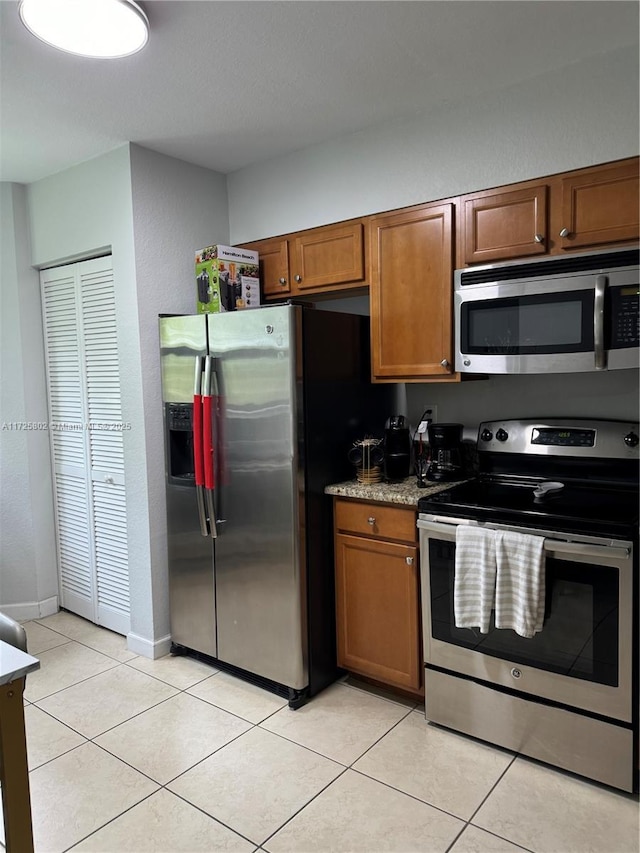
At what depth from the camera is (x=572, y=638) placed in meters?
2.06

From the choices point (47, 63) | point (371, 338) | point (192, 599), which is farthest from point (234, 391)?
point (47, 63)

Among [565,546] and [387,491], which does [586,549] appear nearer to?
[565,546]

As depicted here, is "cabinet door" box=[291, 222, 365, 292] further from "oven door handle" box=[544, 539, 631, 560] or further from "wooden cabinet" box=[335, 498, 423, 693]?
"oven door handle" box=[544, 539, 631, 560]

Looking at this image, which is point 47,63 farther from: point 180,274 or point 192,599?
point 192,599

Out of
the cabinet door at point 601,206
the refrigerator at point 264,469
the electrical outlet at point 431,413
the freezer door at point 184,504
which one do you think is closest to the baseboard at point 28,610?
the freezer door at point 184,504

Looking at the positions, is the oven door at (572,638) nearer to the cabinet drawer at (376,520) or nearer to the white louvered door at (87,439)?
the cabinet drawer at (376,520)

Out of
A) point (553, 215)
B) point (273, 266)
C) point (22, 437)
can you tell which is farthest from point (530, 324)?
point (22, 437)

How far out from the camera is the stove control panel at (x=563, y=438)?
2408 millimetres

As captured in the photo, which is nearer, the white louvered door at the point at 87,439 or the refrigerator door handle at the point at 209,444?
the refrigerator door handle at the point at 209,444

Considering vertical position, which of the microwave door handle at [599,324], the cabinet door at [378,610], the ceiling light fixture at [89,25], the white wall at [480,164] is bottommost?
the cabinet door at [378,610]

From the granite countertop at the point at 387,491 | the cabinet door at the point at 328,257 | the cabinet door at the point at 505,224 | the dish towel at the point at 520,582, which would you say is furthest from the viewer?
the cabinet door at the point at 328,257

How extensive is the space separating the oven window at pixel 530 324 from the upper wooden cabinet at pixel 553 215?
0.20m

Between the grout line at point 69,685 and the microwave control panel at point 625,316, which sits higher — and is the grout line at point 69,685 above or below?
below

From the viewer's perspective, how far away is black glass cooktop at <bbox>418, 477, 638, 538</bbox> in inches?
79.0
